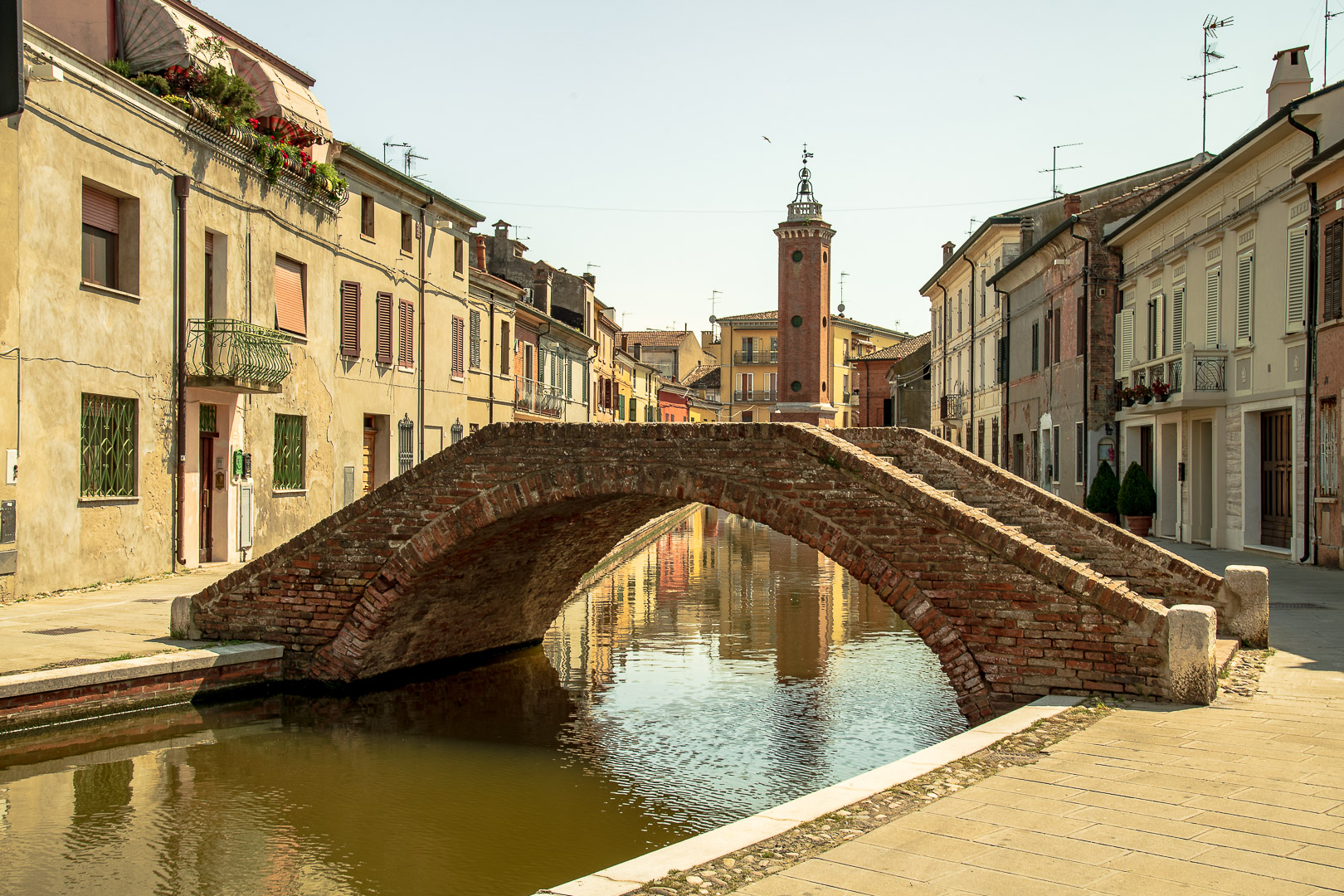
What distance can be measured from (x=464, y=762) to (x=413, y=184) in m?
17.8

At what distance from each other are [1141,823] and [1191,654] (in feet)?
8.65

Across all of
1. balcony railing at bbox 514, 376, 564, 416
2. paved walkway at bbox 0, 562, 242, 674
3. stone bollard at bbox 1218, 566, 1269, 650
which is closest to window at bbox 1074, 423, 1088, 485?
balcony railing at bbox 514, 376, 564, 416

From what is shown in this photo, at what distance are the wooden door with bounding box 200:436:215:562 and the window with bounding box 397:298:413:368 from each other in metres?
7.33

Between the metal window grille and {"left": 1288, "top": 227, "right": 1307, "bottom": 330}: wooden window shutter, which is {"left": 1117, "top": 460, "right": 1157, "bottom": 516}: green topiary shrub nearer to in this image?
{"left": 1288, "top": 227, "right": 1307, "bottom": 330}: wooden window shutter

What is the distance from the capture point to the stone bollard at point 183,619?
10562 mm

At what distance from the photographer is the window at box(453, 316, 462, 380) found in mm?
27859

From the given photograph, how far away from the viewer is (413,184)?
24469 millimetres

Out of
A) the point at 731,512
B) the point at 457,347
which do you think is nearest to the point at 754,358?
the point at 457,347

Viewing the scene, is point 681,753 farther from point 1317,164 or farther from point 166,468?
point 1317,164

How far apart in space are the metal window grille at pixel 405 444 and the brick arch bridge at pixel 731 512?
466 inches

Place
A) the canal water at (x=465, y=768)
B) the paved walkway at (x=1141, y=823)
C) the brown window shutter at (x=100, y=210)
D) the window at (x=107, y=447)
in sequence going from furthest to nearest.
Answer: the brown window shutter at (x=100, y=210)
the window at (x=107, y=447)
the canal water at (x=465, y=768)
the paved walkway at (x=1141, y=823)

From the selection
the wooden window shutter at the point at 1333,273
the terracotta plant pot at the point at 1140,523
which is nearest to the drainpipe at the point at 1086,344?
the terracotta plant pot at the point at 1140,523

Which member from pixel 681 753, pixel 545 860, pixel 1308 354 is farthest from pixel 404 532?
pixel 1308 354

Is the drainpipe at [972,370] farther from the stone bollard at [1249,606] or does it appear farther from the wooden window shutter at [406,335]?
the stone bollard at [1249,606]
